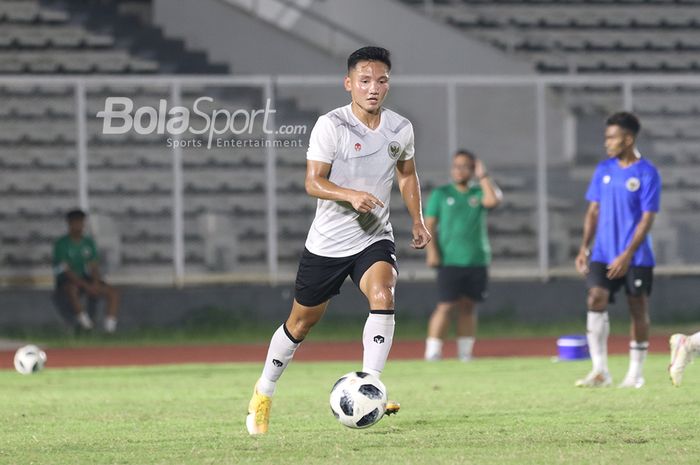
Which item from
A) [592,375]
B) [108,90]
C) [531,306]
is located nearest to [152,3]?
[108,90]

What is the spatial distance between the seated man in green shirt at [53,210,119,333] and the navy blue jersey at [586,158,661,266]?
28.2 ft

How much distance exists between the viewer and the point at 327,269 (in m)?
7.85

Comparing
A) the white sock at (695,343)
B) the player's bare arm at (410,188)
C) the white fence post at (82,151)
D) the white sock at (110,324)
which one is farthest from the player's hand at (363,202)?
the white fence post at (82,151)

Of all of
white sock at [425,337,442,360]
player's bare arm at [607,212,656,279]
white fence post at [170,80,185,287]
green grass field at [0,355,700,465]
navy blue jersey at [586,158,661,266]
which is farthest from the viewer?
white fence post at [170,80,185,287]

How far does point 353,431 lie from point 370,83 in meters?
1.92

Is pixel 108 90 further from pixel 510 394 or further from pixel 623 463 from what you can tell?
pixel 623 463

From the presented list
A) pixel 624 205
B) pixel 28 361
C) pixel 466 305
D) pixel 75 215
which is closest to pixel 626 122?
pixel 624 205

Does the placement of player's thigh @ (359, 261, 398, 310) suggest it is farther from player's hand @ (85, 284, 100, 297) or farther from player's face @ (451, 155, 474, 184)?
player's hand @ (85, 284, 100, 297)

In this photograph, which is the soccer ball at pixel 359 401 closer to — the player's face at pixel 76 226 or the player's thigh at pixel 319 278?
the player's thigh at pixel 319 278

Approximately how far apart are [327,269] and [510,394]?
3.22 m

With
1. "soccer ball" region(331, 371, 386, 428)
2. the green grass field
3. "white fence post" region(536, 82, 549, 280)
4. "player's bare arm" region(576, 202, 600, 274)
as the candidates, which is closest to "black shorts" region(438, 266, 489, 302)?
the green grass field

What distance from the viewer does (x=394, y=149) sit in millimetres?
7867

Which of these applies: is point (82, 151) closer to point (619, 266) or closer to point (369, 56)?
point (619, 266)

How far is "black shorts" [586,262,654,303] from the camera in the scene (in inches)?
430
